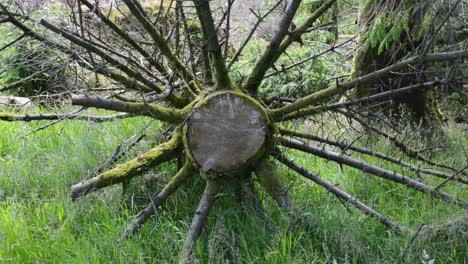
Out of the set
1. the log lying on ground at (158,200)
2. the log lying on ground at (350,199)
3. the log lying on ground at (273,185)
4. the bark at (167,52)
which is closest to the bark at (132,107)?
the log lying on ground at (158,200)

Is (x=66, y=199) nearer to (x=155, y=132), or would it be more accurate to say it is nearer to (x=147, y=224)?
(x=147, y=224)

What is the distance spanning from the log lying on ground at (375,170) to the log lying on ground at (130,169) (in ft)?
2.75

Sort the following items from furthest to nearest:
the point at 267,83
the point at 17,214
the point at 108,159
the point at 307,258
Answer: the point at 267,83
the point at 108,159
the point at 17,214
the point at 307,258

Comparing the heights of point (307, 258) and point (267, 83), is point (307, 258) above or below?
below

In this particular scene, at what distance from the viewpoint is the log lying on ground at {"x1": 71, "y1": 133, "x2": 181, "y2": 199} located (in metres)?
3.57

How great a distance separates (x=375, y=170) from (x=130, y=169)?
1.81 meters

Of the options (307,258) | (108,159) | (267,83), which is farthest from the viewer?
(267,83)

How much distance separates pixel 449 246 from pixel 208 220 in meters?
1.59

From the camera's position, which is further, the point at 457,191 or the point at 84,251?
the point at 457,191

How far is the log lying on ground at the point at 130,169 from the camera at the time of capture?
3.57 meters

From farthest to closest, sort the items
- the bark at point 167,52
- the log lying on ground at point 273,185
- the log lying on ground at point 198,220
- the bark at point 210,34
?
Answer: the bark at point 167,52 → the log lying on ground at point 273,185 → the bark at point 210,34 → the log lying on ground at point 198,220

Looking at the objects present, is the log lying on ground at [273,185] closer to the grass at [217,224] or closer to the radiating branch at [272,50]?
the grass at [217,224]

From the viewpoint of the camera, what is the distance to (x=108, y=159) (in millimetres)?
4445

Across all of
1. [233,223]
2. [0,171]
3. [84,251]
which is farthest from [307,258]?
[0,171]
